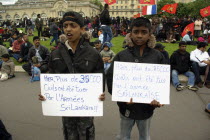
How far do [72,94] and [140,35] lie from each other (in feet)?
3.42

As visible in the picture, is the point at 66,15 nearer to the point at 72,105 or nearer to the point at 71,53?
the point at 71,53

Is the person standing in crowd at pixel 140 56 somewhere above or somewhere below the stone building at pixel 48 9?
below

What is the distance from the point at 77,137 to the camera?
2.29m

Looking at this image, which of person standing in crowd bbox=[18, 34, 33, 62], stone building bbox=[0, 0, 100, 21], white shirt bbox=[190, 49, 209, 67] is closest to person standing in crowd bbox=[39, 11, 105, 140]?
white shirt bbox=[190, 49, 209, 67]

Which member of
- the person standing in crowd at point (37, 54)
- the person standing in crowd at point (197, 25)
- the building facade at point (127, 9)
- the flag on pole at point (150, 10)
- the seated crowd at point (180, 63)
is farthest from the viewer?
the building facade at point (127, 9)

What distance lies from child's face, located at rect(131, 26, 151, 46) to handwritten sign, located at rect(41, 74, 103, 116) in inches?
23.0

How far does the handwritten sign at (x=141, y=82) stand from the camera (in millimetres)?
1924

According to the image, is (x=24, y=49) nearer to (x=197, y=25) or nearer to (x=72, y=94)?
(x=72, y=94)

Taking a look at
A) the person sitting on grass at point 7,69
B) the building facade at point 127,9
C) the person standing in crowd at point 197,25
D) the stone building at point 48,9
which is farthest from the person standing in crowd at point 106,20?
the building facade at point 127,9

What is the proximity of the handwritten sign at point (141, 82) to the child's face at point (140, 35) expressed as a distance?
0.87 ft

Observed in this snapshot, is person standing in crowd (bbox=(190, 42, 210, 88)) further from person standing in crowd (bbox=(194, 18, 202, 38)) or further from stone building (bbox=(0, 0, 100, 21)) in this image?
stone building (bbox=(0, 0, 100, 21))

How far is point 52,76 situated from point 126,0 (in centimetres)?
9097

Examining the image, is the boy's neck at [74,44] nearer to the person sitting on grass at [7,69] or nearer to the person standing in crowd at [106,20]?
the person sitting on grass at [7,69]

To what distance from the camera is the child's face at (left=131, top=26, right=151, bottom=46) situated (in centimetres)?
194
